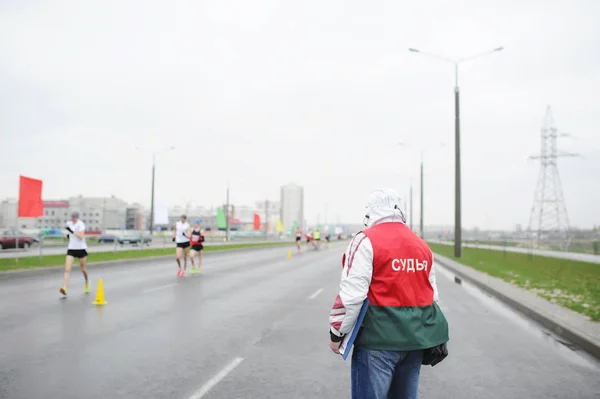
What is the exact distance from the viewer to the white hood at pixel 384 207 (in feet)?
11.0

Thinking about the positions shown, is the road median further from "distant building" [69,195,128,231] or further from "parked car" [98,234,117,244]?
"distant building" [69,195,128,231]

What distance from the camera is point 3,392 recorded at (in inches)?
202

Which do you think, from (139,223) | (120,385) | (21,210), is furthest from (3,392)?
(139,223)

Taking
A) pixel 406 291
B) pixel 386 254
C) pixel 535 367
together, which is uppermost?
pixel 386 254

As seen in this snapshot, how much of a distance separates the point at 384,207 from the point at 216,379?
3.29m

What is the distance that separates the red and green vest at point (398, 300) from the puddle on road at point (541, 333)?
15.3 feet

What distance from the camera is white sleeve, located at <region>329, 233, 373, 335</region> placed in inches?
121

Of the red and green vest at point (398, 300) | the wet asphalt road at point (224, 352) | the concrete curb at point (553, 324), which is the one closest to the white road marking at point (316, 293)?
the wet asphalt road at point (224, 352)

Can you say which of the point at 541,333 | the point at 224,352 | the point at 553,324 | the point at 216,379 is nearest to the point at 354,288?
the point at 216,379

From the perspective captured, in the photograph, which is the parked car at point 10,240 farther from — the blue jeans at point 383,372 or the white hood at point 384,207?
the blue jeans at point 383,372

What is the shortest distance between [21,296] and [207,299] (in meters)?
4.25

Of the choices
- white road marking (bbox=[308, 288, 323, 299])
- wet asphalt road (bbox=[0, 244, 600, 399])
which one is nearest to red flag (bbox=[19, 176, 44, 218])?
wet asphalt road (bbox=[0, 244, 600, 399])

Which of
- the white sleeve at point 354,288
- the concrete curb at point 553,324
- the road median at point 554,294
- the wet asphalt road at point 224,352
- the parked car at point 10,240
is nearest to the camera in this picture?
the white sleeve at point 354,288

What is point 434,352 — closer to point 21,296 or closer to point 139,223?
point 21,296
